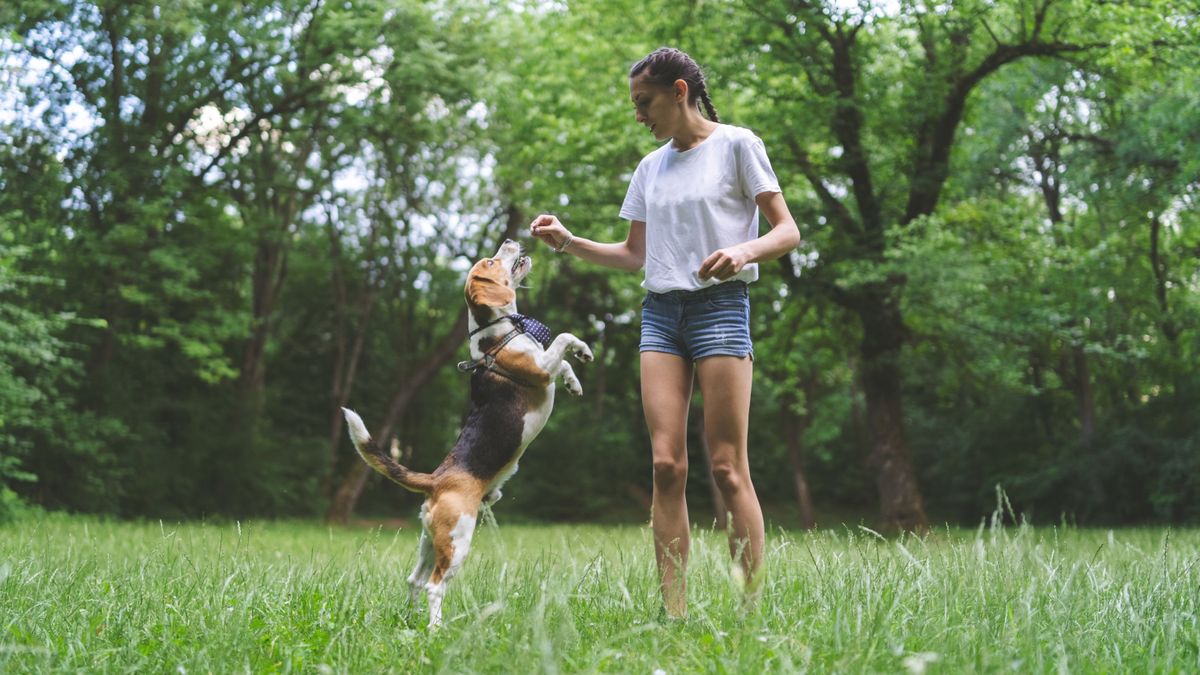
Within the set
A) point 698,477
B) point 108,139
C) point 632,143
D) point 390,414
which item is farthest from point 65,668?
point 698,477

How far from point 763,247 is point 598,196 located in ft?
39.1

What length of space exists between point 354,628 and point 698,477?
24.8m

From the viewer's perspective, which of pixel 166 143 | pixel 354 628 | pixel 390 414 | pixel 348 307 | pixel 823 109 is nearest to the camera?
pixel 354 628

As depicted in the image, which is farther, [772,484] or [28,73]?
[772,484]

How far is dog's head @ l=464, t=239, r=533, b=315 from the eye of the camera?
448 cm

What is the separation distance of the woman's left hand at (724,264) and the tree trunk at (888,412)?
459 inches

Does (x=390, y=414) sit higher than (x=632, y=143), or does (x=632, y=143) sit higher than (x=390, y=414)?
(x=632, y=143)

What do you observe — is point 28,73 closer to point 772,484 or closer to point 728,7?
point 728,7

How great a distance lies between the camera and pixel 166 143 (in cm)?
1678

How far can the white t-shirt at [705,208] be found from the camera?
4.05 meters

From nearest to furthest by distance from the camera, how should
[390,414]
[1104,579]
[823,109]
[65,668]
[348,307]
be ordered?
[65,668], [1104,579], [823,109], [390,414], [348,307]

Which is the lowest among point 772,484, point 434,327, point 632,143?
point 772,484

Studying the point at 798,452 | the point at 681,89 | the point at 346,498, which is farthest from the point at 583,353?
the point at 798,452

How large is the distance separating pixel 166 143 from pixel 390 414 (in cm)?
669
